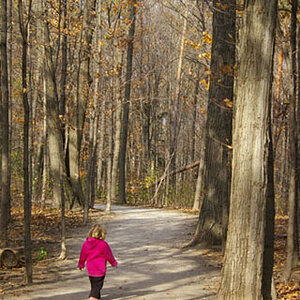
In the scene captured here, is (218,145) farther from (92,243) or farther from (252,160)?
(252,160)

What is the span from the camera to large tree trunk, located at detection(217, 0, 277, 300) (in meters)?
5.74

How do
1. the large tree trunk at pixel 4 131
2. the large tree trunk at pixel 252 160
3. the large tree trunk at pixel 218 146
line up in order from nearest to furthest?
the large tree trunk at pixel 252 160 → the large tree trunk at pixel 4 131 → the large tree trunk at pixel 218 146

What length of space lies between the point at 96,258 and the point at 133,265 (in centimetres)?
341

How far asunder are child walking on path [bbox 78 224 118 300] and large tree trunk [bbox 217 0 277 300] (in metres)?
1.98

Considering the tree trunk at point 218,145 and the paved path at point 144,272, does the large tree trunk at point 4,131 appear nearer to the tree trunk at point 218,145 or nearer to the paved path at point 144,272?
the paved path at point 144,272

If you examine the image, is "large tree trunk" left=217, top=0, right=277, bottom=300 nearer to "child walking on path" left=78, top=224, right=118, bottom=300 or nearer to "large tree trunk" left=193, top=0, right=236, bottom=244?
"child walking on path" left=78, top=224, right=118, bottom=300

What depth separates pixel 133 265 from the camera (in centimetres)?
1012

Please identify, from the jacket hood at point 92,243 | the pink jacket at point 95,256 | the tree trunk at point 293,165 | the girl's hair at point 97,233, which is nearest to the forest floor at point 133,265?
the tree trunk at point 293,165

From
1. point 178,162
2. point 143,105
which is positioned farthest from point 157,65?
point 178,162

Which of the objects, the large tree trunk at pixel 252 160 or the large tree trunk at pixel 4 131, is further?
the large tree trunk at pixel 4 131

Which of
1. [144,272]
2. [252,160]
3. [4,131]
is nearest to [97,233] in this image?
[252,160]

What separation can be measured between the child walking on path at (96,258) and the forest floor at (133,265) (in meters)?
0.81

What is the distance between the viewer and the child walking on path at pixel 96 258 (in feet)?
22.4

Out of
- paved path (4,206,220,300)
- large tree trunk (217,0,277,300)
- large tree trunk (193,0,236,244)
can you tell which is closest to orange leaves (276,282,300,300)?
paved path (4,206,220,300)
